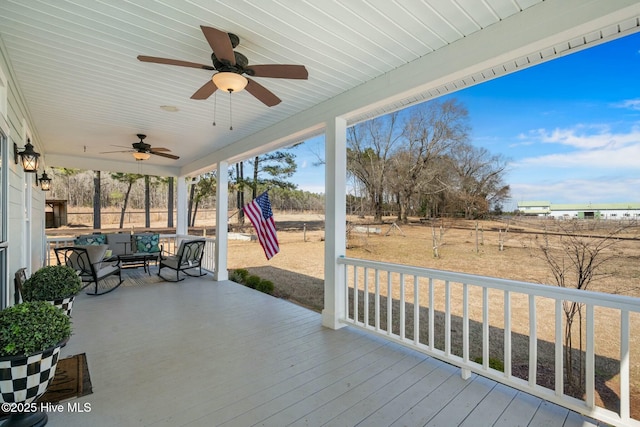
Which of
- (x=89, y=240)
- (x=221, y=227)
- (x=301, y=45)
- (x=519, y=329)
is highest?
(x=301, y=45)

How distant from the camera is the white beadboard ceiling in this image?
2.09 m

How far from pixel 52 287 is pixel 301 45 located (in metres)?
3.43

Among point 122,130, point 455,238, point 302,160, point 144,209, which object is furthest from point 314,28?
point 144,209

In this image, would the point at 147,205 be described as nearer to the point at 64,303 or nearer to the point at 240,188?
the point at 240,188

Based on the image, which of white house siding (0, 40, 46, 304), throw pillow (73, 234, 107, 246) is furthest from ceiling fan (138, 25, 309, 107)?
throw pillow (73, 234, 107, 246)

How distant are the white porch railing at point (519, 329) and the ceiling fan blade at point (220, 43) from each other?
239 cm

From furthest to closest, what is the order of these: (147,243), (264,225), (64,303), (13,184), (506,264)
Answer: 1. (147,243)
2. (264,225)
3. (506,264)
4. (64,303)
5. (13,184)

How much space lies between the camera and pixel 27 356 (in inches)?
67.7

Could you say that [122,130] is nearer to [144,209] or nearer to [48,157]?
[48,157]

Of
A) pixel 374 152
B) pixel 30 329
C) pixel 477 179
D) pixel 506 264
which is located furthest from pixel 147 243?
pixel 506 264

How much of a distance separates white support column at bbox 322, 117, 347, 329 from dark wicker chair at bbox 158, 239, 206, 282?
3954 millimetres

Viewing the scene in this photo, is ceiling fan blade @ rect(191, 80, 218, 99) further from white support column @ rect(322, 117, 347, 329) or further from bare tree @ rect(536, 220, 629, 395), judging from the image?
bare tree @ rect(536, 220, 629, 395)

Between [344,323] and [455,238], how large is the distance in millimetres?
2155

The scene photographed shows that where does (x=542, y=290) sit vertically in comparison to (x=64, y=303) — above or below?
above
